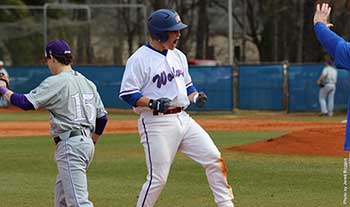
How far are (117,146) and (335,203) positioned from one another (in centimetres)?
849

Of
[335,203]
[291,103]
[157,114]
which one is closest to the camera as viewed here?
[157,114]

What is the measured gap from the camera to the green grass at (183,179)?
36.0 ft

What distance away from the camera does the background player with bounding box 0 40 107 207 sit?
25.6 feet

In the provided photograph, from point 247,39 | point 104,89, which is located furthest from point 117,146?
point 247,39

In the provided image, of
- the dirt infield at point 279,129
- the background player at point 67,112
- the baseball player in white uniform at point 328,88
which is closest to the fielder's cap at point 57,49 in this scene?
the background player at point 67,112

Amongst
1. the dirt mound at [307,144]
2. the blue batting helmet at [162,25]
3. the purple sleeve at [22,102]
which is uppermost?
the blue batting helmet at [162,25]

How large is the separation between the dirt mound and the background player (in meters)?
8.63

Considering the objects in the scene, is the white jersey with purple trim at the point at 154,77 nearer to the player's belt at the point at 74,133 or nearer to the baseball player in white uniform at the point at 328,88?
the player's belt at the point at 74,133

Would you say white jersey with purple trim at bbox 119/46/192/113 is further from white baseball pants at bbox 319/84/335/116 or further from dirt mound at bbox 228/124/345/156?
white baseball pants at bbox 319/84/335/116

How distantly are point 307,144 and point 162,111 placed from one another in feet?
28.9

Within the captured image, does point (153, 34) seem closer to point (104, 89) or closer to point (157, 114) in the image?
point (157, 114)

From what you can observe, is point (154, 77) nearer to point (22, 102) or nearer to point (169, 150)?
point (169, 150)

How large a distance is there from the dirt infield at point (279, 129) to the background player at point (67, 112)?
28.2ft

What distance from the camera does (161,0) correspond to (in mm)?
46688
